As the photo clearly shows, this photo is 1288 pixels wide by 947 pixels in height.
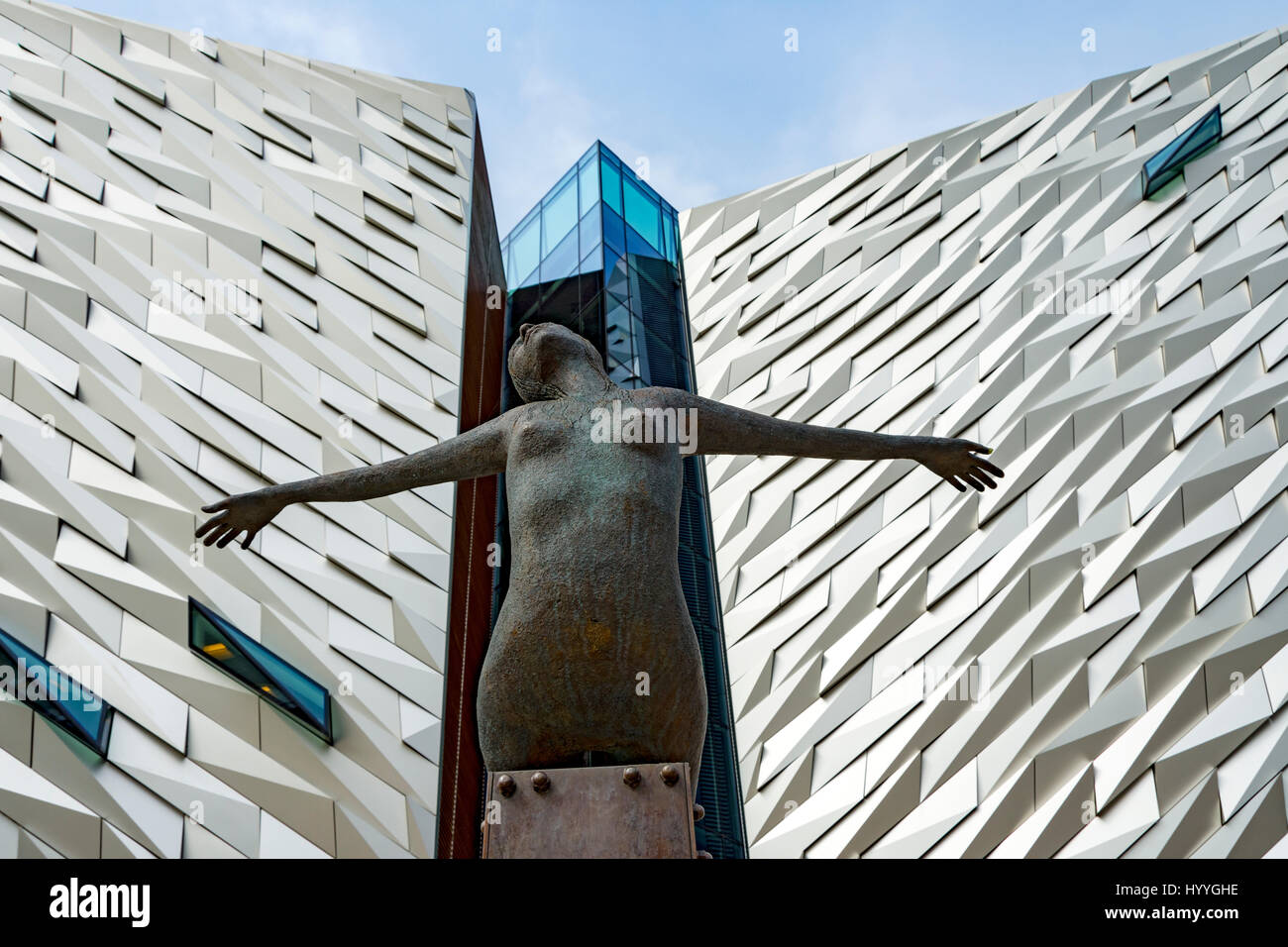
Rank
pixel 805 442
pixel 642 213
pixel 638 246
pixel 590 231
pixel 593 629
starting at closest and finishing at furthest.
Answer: pixel 593 629
pixel 805 442
pixel 590 231
pixel 638 246
pixel 642 213

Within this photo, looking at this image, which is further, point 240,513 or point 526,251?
point 526,251

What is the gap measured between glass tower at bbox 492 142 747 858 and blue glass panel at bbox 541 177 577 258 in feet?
0.09

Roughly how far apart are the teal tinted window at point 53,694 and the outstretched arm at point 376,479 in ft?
19.6

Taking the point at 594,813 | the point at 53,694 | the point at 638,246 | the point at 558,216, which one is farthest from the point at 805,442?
the point at 558,216

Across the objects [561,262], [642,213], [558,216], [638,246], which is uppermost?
[558,216]

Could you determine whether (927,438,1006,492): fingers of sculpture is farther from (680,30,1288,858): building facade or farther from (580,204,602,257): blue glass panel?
(580,204,602,257): blue glass panel

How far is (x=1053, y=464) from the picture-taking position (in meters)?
15.3

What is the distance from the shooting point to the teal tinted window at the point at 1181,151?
17.1 m

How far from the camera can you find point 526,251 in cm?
2470

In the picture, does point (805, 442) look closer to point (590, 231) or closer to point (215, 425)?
point (215, 425)

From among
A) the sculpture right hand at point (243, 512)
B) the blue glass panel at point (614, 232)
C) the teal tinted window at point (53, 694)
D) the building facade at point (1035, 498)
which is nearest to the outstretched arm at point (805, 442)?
the sculpture right hand at point (243, 512)

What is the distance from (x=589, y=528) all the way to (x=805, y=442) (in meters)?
1.11
